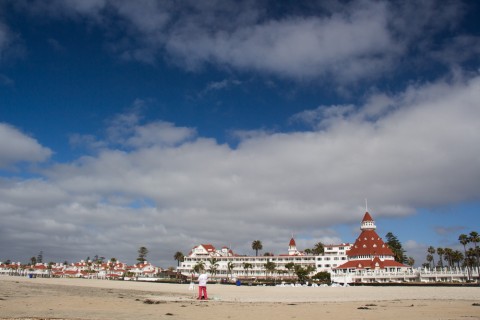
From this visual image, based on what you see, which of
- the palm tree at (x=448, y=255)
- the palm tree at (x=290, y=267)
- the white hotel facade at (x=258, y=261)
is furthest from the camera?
the white hotel facade at (x=258, y=261)

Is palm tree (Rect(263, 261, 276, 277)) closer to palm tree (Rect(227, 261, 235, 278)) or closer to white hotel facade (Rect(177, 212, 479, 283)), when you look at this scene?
white hotel facade (Rect(177, 212, 479, 283))

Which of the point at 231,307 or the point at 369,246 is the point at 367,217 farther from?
the point at 231,307

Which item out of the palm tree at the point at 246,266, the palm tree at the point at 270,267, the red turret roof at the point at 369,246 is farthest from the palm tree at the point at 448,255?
the palm tree at the point at 246,266

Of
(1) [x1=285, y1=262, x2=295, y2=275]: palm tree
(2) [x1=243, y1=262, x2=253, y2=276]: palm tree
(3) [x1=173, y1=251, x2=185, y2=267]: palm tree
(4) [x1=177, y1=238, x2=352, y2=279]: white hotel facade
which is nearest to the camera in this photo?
(1) [x1=285, y1=262, x2=295, y2=275]: palm tree

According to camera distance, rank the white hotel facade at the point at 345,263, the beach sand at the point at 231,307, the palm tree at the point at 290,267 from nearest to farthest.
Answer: the beach sand at the point at 231,307, the white hotel facade at the point at 345,263, the palm tree at the point at 290,267

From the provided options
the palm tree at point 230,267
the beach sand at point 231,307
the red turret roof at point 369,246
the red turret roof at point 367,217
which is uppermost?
the red turret roof at point 367,217

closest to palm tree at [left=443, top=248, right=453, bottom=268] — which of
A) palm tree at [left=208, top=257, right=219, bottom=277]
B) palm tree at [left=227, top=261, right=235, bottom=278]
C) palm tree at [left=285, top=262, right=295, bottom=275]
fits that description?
palm tree at [left=285, top=262, right=295, bottom=275]

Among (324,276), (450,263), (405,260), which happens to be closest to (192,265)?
(324,276)

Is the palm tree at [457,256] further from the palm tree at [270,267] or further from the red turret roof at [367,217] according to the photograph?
the palm tree at [270,267]

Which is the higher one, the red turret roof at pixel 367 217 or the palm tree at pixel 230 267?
the red turret roof at pixel 367 217

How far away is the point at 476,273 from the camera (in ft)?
331

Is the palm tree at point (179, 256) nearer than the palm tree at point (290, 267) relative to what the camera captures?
No

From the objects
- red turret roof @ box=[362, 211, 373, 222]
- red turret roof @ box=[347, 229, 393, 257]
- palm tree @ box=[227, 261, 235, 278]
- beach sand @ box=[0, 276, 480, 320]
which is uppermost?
red turret roof @ box=[362, 211, 373, 222]

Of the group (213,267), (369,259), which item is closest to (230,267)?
(213,267)
